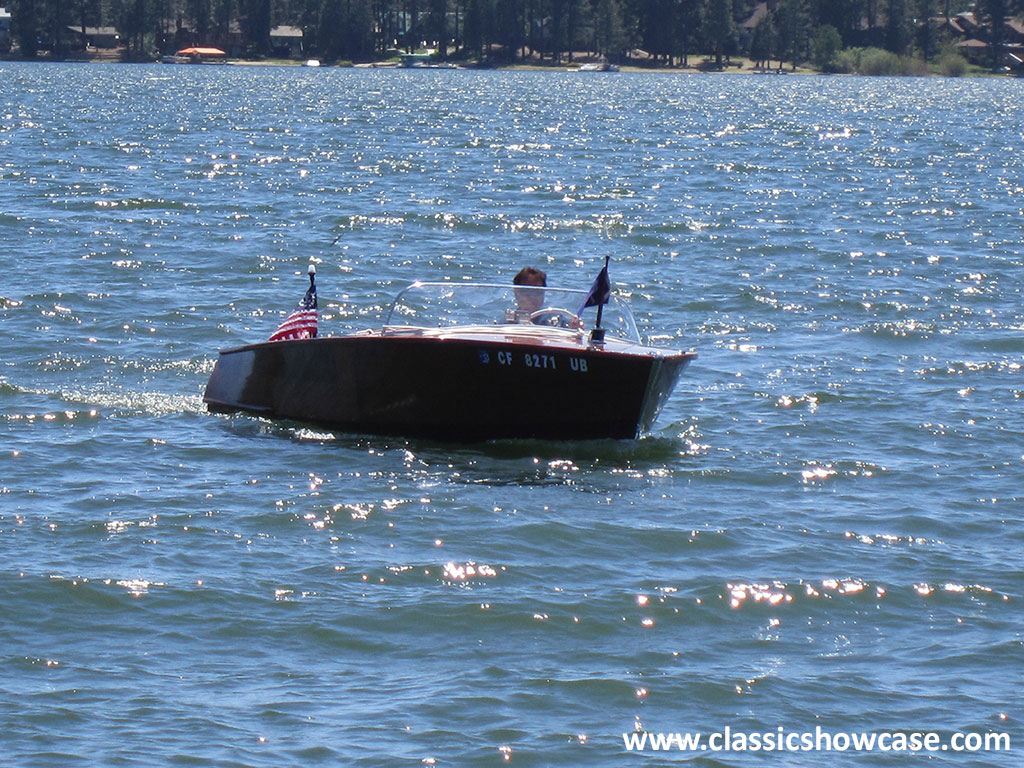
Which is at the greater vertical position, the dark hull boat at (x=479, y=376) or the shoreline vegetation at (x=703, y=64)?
the shoreline vegetation at (x=703, y=64)

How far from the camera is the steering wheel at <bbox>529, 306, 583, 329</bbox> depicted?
1380 cm

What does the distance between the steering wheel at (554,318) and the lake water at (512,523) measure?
1002 mm

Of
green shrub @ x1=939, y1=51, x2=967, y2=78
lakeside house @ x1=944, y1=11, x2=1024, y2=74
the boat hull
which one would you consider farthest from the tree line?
the boat hull

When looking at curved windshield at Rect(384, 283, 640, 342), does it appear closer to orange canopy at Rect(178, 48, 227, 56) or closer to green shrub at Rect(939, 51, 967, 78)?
green shrub at Rect(939, 51, 967, 78)

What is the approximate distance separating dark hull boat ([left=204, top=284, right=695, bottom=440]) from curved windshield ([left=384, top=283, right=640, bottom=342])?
16mm

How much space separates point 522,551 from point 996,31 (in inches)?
6502

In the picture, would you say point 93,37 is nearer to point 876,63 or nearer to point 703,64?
point 703,64

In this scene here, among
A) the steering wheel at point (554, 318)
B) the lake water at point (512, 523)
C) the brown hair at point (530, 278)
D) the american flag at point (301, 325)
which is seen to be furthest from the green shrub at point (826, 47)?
the steering wheel at point (554, 318)

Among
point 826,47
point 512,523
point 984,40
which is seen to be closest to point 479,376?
point 512,523

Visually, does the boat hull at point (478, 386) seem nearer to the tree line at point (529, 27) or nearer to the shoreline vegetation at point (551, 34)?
the shoreline vegetation at point (551, 34)

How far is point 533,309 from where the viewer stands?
13969 millimetres

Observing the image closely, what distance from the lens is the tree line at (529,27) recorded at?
15975 centimetres

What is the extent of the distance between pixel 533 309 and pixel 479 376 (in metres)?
0.97

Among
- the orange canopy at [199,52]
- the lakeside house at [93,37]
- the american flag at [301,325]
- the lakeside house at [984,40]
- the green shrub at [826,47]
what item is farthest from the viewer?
the lakeside house at [984,40]
